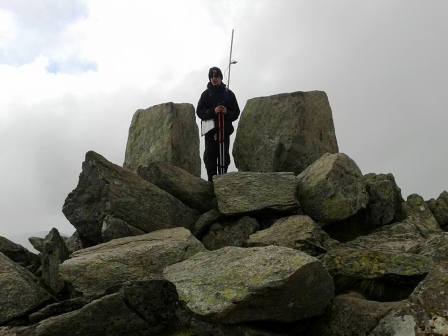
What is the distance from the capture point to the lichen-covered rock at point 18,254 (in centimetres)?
1731

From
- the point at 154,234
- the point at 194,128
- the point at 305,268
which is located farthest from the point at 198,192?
the point at 305,268

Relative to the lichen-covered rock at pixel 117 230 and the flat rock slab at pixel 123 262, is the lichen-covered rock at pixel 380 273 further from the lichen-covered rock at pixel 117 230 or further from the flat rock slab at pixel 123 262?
the lichen-covered rock at pixel 117 230

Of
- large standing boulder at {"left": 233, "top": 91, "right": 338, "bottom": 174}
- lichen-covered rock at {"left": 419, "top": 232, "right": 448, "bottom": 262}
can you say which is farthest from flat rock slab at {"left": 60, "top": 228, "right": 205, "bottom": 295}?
large standing boulder at {"left": 233, "top": 91, "right": 338, "bottom": 174}

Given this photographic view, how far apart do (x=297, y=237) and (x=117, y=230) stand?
556cm

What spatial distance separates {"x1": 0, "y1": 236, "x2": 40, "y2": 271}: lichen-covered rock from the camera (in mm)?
17312

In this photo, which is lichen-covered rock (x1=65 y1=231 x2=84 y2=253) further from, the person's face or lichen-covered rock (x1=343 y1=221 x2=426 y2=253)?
lichen-covered rock (x1=343 y1=221 x2=426 y2=253)

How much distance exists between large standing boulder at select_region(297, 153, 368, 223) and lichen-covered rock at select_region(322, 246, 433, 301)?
4.16 m

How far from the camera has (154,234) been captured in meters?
15.2

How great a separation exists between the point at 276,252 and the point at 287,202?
545 cm

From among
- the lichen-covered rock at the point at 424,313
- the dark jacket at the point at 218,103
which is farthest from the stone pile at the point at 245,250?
the dark jacket at the point at 218,103

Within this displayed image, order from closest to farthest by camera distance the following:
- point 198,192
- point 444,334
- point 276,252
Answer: point 444,334
point 276,252
point 198,192

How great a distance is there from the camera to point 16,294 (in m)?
13.5

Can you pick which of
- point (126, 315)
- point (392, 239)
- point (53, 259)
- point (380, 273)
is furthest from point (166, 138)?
point (380, 273)

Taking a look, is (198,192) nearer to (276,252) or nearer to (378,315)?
(276,252)
